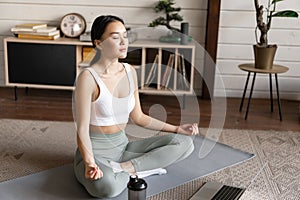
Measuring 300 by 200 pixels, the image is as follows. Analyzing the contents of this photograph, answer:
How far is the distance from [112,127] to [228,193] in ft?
1.89

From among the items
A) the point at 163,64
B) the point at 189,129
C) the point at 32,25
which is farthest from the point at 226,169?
the point at 32,25

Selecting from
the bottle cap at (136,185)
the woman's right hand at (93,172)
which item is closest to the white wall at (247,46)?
the woman's right hand at (93,172)

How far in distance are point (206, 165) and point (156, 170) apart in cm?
29

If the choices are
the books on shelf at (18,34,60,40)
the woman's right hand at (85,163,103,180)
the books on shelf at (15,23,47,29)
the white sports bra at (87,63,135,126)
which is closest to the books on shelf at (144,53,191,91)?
the books on shelf at (18,34,60,40)

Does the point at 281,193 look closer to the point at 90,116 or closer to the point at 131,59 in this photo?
the point at 90,116

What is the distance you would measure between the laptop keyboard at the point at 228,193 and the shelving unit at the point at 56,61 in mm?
1356

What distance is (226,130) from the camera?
2852 millimetres

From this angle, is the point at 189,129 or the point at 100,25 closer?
the point at 100,25

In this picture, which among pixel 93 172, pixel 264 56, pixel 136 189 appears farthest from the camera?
pixel 264 56

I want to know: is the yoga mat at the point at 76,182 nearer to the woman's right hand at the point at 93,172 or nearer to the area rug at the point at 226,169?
the area rug at the point at 226,169

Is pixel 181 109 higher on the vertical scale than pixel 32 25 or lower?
lower

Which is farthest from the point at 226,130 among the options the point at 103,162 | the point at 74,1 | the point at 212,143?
the point at 74,1

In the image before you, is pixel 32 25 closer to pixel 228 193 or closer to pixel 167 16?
pixel 167 16

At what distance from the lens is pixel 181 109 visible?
127 inches
